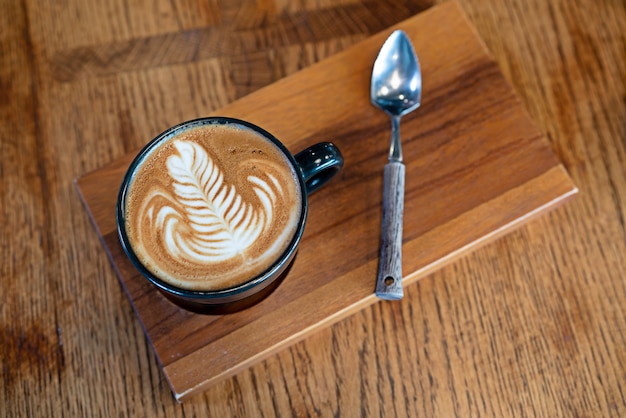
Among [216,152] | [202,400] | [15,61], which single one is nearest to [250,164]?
[216,152]

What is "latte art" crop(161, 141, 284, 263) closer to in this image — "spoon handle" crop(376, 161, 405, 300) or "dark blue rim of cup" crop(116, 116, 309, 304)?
"dark blue rim of cup" crop(116, 116, 309, 304)

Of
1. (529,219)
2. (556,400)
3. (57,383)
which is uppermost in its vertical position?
(57,383)

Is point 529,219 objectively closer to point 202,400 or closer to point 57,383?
point 202,400

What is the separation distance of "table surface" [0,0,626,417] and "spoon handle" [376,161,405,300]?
66mm

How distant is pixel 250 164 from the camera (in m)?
0.69

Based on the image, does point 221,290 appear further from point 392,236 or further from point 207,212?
point 392,236

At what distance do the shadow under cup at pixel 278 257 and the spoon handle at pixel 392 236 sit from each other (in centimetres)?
7

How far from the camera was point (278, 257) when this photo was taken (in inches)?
26.0

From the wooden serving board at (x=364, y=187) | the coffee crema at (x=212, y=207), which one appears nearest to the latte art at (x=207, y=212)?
the coffee crema at (x=212, y=207)

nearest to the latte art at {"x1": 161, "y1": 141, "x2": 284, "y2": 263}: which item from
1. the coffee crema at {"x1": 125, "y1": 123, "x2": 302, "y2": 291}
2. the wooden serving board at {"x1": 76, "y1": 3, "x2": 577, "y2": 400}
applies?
the coffee crema at {"x1": 125, "y1": 123, "x2": 302, "y2": 291}

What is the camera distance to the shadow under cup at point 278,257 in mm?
640

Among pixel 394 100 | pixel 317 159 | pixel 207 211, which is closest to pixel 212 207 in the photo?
pixel 207 211

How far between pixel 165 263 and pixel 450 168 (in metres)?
0.36

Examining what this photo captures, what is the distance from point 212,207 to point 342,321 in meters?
0.22
